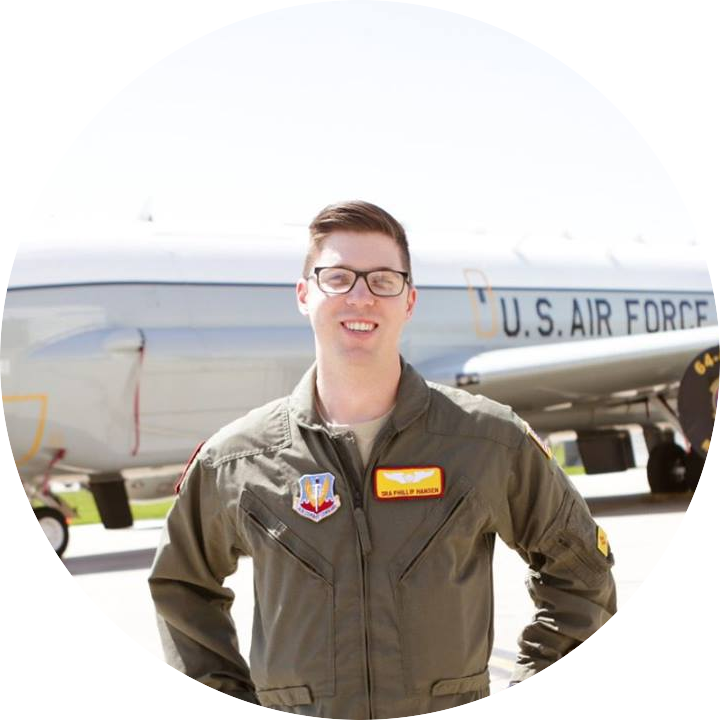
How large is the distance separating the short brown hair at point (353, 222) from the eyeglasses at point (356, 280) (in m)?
0.06

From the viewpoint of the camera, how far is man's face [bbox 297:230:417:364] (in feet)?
9.04

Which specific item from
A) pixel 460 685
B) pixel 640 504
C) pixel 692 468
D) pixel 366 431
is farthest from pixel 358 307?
pixel 692 468

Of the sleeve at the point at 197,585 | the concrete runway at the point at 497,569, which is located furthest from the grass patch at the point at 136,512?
the sleeve at the point at 197,585

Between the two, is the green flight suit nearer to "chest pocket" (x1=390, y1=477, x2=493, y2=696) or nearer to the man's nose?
"chest pocket" (x1=390, y1=477, x2=493, y2=696)

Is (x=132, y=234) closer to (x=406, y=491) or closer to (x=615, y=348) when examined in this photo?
(x=615, y=348)

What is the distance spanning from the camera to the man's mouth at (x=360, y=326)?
9.10 ft

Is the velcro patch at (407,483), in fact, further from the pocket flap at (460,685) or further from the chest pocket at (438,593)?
the pocket flap at (460,685)

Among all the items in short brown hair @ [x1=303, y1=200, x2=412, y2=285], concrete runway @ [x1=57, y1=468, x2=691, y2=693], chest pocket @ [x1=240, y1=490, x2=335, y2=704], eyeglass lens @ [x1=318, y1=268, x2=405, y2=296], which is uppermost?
short brown hair @ [x1=303, y1=200, x2=412, y2=285]

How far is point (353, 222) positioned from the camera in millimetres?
2760

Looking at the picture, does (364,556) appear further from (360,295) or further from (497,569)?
(497,569)

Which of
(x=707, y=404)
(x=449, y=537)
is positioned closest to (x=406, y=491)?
(x=449, y=537)

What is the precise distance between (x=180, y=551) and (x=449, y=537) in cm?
Answer: 75

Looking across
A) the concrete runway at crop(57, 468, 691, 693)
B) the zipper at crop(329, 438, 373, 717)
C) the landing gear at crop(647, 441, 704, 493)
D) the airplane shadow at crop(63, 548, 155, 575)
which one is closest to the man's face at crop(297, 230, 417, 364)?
the zipper at crop(329, 438, 373, 717)

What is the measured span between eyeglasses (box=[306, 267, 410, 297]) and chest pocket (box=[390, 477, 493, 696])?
0.54 metres
